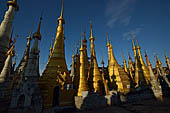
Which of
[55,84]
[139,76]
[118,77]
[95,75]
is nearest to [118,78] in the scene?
[118,77]

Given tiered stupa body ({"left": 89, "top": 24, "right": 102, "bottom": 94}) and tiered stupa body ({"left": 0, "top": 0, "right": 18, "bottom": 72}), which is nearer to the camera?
tiered stupa body ({"left": 0, "top": 0, "right": 18, "bottom": 72})

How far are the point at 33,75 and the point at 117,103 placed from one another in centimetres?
1078

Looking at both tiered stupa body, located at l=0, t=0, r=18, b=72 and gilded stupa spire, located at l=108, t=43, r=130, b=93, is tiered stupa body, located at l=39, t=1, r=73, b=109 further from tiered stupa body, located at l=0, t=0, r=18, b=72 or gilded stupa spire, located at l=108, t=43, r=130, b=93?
gilded stupa spire, located at l=108, t=43, r=130, b=93

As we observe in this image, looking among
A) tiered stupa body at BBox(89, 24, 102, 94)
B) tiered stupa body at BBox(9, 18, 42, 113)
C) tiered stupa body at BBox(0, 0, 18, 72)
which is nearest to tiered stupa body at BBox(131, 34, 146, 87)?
tiered stupa body at BBox(89, 24, 102, 94)

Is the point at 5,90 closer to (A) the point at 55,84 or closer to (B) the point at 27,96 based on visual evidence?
(B) the point at 27,96

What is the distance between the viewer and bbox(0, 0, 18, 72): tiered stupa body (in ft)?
35.7

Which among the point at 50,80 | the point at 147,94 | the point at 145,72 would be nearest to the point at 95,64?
the point at 50,80

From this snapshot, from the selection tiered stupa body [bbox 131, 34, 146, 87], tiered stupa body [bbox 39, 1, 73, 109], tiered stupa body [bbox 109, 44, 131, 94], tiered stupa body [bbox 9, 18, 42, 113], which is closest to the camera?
tiered stupa body [bbox 9, 18, 42, 113]

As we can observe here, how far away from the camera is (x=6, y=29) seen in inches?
479

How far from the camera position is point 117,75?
17828mm

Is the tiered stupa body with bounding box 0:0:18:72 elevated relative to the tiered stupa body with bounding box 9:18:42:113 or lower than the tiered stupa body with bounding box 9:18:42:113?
elevated

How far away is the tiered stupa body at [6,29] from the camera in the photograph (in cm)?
1087

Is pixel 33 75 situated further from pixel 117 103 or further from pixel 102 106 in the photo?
pixel 117 103

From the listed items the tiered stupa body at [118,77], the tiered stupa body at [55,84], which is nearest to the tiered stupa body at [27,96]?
the tiered stupa body at [55,84]
